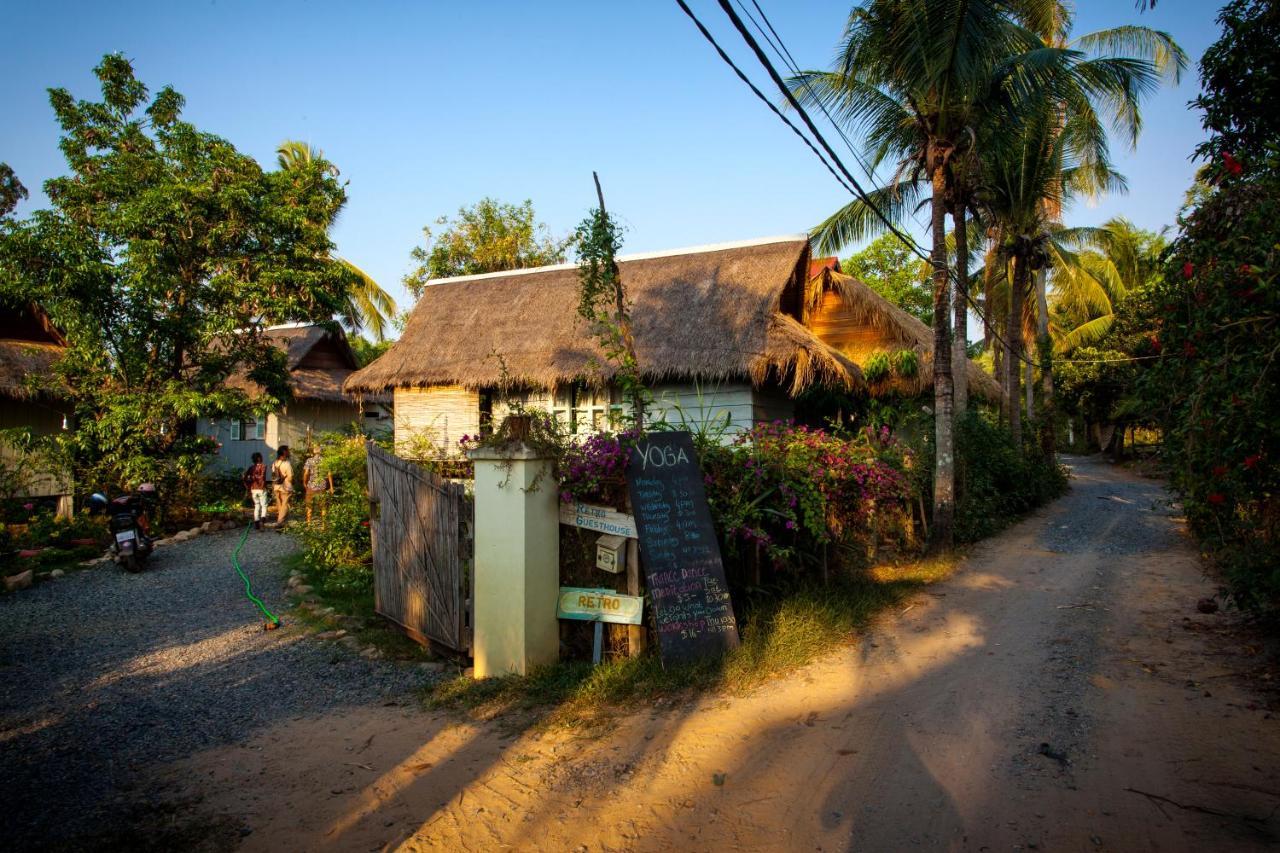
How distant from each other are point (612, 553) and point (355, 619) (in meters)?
3.36

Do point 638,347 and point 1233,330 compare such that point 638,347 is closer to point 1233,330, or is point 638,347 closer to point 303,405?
point 1233,330

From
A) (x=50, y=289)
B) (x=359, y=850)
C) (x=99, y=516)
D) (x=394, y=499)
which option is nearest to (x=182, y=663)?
(x=394, y=499)

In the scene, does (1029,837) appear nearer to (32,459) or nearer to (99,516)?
(99,516)

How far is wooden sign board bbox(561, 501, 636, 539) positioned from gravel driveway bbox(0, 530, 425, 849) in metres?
1.80

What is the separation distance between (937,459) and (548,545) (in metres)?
6.43

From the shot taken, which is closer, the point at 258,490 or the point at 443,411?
the point at 258,490

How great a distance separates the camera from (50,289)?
11.3 meters

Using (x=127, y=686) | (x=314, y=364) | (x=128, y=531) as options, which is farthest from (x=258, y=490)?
(x=314, y=364)

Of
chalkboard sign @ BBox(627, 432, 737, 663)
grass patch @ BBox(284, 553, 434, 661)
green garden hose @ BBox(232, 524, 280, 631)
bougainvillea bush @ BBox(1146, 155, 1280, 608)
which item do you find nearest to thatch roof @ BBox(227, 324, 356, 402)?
green garden hose @ BBox(232, 524, 280, 631)

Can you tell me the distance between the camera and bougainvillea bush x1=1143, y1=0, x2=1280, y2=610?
361cm

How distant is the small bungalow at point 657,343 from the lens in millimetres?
11414

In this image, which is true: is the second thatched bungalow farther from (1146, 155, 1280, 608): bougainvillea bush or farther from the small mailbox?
(1146, 155, 1280, 608): bougainvillea bush

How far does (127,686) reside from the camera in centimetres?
567

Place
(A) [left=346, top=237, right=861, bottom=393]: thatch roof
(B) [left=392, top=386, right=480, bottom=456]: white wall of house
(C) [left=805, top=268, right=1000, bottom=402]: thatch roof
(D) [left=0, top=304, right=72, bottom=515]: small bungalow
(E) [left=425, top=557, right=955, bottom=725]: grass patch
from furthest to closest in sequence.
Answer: (C) [left=805, top=268, right=1000, bottom=402]: thatch roof
(B) [left=392, top=386, right=480, bottom=456]: white wall of house
(D) [left=0, top=304, right=72, bottom=515]: small bungalow
(A) [left=346, top=237, right=861, bottom=393]: thatch roof
(E) [left=425, top=557, right=955, bottom=725]: grass patch
